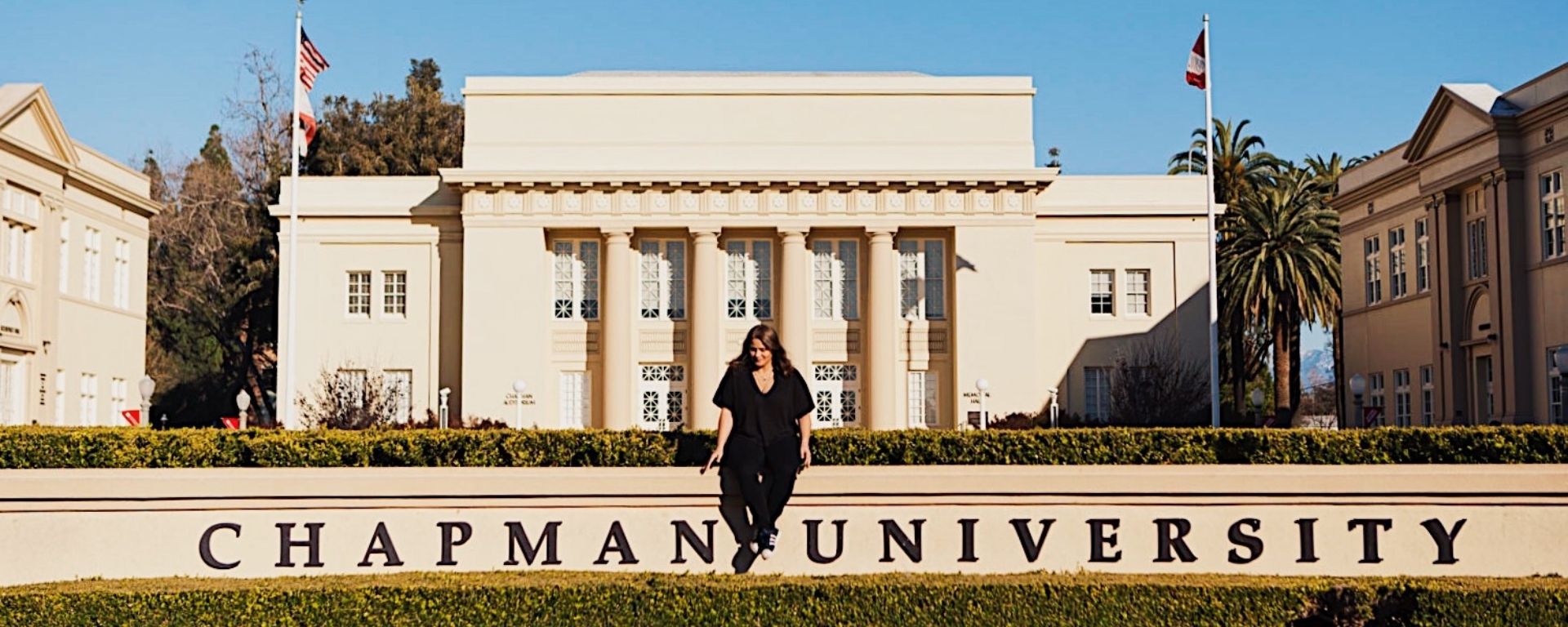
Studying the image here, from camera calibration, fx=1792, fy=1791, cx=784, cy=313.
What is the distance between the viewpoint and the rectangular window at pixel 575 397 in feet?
160

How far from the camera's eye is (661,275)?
49.1 meters

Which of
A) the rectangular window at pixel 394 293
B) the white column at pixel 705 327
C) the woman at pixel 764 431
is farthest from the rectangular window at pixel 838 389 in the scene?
the woman at pixel 764 431

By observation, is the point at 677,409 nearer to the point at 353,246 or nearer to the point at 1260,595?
the point at 353,246

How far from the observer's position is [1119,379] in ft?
161

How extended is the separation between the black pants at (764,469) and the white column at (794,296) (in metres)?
35.8

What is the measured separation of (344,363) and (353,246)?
3337 mm

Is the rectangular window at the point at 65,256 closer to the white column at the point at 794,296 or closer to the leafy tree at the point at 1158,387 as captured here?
the white column at the point at 794,296

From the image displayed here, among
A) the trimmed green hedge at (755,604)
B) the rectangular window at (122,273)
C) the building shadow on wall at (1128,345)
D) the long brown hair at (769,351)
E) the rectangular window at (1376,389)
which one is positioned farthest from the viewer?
the building shadow on wall at (1128,345)

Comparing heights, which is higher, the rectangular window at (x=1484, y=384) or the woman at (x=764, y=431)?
the rectangular window at (x=1484, y=384)

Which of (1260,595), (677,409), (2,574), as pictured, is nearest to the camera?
(1260,595)

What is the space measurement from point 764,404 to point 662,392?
37.8 metres

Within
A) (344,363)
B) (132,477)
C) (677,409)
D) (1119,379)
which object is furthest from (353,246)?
(132,477)

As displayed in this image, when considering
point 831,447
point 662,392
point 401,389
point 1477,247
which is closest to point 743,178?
point 662,392

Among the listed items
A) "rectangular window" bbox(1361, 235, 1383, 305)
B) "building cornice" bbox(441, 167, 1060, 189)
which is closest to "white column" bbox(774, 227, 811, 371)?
"building cornice" bbox(441, 167, 1060, 189)
